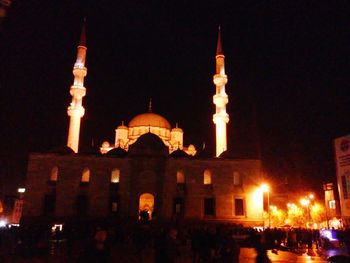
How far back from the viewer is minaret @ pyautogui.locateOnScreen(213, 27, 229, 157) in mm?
40062

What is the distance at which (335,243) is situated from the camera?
17.0 meters

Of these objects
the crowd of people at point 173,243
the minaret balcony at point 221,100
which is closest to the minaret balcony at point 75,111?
the minaret balcony at point 221,100

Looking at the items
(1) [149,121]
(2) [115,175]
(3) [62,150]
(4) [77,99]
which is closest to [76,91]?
(4) [77,99]

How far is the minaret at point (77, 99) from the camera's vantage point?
127 feet

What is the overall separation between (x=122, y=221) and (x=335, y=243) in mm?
16820

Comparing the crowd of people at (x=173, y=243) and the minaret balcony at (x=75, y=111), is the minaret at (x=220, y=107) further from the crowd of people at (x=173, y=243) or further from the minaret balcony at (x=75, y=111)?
the crowd of people at (x=173, y=243)

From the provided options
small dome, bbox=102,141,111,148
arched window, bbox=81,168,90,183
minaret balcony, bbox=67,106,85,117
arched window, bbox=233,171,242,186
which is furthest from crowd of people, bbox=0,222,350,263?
small dome, bbox=102,141,111,148

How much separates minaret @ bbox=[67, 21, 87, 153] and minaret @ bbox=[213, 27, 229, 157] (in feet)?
48.9

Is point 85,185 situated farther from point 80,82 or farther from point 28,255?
point 28,255

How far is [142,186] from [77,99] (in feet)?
46.5

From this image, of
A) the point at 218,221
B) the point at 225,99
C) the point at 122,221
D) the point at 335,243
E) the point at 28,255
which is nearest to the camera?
the point at 28,255

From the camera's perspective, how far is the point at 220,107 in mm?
41406

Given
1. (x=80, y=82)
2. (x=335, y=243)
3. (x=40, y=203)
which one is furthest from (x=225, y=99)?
(x=335, y=243)

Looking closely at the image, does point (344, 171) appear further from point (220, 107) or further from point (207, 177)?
point (207, 177)
